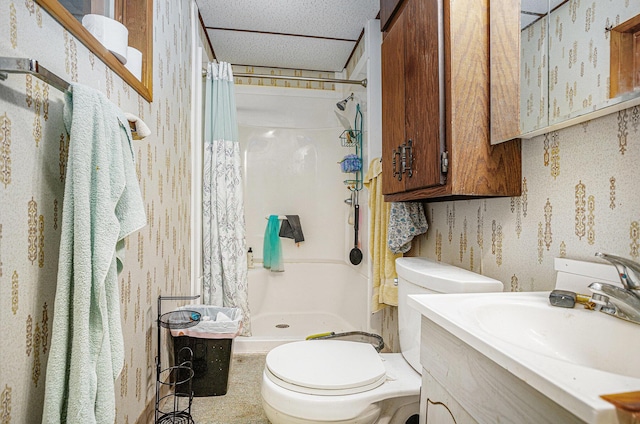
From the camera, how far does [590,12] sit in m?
0.86

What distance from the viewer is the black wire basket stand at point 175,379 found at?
1547mm

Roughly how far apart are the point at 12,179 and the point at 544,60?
1.33m

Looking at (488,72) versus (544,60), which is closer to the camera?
(544,60)

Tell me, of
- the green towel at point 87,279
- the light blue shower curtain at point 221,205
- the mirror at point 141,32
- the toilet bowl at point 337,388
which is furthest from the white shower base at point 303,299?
the green towel at point 87,279

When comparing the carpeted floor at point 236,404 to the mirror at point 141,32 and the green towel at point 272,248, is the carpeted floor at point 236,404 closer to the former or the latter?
A: the green towel at point 272,248

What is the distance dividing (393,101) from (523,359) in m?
1.25

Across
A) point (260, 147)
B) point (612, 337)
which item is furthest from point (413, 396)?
point (260, 147)

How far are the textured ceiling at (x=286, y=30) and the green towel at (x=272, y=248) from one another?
1.40 meters

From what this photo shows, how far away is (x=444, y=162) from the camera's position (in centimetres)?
115

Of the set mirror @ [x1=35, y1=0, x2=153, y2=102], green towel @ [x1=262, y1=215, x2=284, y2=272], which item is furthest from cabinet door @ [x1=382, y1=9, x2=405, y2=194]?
green towel @ [x1=262, y1=215, x2=284, y2=272]

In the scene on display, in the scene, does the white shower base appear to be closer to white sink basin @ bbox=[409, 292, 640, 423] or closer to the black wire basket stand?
the black wire basket stand

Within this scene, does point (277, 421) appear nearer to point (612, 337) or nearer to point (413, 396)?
point (413, 396)

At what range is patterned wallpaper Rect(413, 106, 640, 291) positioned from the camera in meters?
0.80

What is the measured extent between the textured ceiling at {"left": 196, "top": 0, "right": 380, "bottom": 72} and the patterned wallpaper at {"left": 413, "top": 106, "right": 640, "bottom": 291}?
5.30 ft
